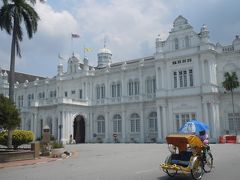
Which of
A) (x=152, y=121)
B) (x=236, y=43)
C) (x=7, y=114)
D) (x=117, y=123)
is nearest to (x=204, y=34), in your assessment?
(x=236, y=43)

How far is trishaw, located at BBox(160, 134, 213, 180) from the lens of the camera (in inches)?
400

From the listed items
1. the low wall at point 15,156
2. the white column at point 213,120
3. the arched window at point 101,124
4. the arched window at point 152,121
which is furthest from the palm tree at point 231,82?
the low wall at point 15,156

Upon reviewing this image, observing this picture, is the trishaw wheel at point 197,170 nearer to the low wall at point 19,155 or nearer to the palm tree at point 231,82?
the low wall at point 19,155

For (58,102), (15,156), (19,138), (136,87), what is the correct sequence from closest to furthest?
(15,156) → (19,138) → (136,87) → (58,102)

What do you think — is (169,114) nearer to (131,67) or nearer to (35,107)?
(131,67)

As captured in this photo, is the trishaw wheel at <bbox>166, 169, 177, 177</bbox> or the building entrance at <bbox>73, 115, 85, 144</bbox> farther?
the building entrance at <bbox>73, 115, 85, 144</bbox>

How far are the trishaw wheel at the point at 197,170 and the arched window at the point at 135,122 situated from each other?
30764 millimetres

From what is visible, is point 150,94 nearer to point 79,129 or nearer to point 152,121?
point 152,121

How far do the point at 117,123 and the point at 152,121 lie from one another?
18.7ft

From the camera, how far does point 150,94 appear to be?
40344 millimetres

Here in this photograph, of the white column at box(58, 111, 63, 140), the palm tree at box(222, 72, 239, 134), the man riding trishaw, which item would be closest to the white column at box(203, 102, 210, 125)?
the palm tree at box(222, 72, 239, 134)

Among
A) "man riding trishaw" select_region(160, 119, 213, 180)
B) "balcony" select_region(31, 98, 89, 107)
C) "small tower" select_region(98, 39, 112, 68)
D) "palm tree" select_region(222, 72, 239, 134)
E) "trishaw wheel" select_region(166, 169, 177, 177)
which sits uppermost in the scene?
"small tower" select_region(98, 39, 112, 68)

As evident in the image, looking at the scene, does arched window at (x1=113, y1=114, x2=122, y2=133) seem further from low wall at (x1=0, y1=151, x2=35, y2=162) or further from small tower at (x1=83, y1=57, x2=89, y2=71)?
low wall at (x1=0, y1=151, x2=35, y2=162)

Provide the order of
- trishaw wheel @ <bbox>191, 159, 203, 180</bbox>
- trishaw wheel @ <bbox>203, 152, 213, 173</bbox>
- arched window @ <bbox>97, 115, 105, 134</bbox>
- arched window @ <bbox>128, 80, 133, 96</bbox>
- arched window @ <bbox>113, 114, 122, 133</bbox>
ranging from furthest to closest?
arched window @ <bbox>97, 115, 105, 134</bbox>
arched window @ <bbox>113, 114, 122, 133</bbox>
arched window @ <bbox>128, 80, 133, 96</bbox>
trishaw wheel @ <bbox>203, 152, 213, 173</bbox>
trishaw wheel @ <bbox>191, 159, 203, 180</bbox>
